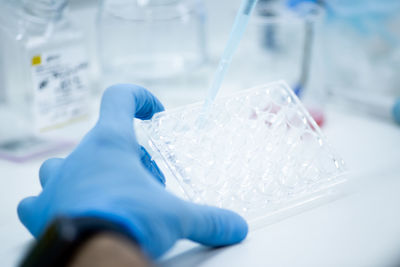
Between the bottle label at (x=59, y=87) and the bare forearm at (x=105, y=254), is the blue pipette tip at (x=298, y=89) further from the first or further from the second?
the bare forearm at (x=105, y=254)

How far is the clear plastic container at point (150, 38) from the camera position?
3.70 ft

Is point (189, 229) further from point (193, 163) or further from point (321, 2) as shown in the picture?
point (321, 2)

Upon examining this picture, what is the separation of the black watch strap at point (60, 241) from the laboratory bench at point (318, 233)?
198 millimetres

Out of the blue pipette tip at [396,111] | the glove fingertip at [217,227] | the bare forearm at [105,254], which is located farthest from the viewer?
the blue pipette tip at [396,111]

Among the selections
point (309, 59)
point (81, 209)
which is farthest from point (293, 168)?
point (309, 59)

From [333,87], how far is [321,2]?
0.21m

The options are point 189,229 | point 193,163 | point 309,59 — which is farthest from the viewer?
point 309,59

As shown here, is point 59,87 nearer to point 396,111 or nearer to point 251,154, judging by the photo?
point 251,154

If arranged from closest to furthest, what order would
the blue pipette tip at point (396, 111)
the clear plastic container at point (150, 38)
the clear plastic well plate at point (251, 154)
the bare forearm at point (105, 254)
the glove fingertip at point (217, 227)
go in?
1. the bare forearm at point (105, 254)
2. the glove fingertip at point (217, 227)
3. the clear plastic well plate at point (251, 154)
4. the blue pipette tip at point (396, 111)
5. the clear plastic container at point (150, 38)

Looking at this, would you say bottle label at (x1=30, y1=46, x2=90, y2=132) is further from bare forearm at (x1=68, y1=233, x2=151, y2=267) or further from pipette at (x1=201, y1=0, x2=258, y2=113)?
bare forearm at (x1=68, y1=233, x2=151, y2=267)

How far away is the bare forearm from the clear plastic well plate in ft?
0.76

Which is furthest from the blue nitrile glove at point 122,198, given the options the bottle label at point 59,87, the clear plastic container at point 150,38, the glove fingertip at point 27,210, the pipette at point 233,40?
the clear plastic container at point 150,38

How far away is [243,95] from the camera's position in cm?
68

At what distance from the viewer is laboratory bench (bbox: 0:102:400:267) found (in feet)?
1.71
